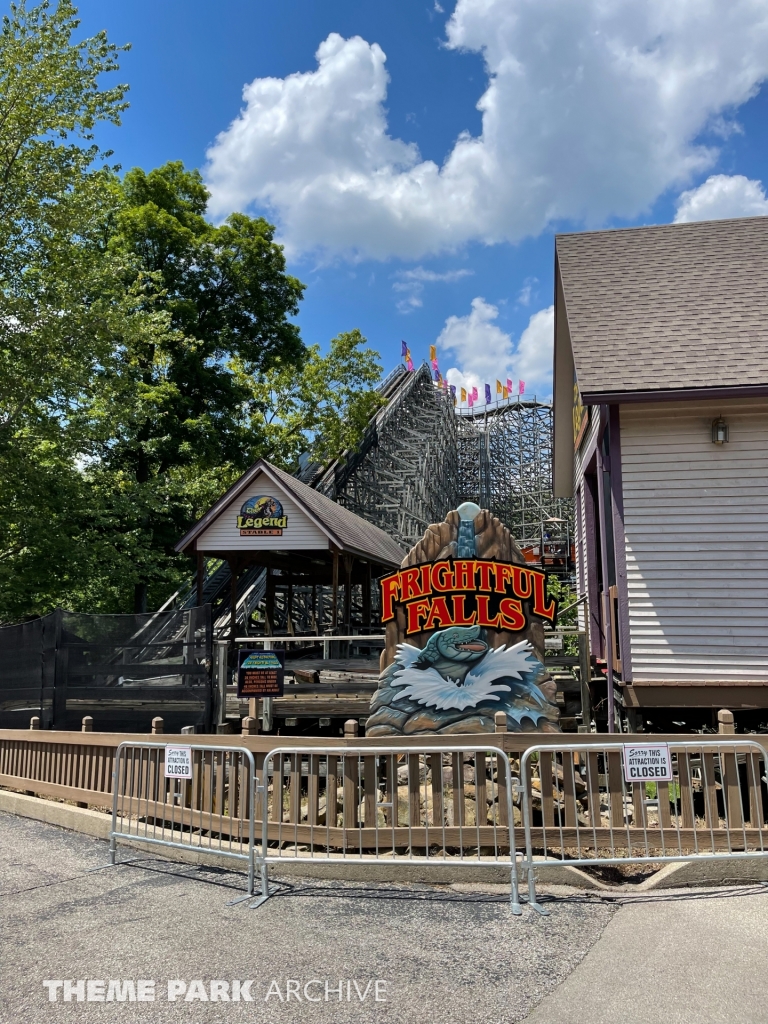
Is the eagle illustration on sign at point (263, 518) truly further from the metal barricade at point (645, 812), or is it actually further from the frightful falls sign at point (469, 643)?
the metal barricade at point (645, 812)

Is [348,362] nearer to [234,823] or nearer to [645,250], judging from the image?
[645,250]

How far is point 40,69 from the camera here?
17234mm

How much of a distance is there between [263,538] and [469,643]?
27.0 feet

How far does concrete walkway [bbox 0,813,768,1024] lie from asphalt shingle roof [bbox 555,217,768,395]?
626 centimetres

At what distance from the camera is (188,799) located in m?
7.22

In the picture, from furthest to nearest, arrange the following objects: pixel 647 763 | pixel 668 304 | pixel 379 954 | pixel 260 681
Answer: pixel 668 304, pixel 260 681, pixel 647 763, pixel 379 954

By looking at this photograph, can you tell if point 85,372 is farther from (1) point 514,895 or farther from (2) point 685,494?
(1) point 514,895

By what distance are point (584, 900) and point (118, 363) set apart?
56.4 feet

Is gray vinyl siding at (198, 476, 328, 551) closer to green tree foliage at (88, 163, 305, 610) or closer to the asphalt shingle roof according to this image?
green tree foliage at (88, 163, 305, 610)

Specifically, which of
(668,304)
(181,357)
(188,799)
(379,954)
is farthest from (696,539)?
(181,357)

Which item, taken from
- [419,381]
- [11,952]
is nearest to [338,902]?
[11,952]

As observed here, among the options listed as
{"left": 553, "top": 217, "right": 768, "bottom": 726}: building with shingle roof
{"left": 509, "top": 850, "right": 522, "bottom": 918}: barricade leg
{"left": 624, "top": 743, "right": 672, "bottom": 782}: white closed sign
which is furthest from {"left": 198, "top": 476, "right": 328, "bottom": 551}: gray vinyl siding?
{"left": 509, "top": 850, "right": 522, "bottom": 918}: barricade leg

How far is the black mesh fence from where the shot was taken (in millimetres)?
9844

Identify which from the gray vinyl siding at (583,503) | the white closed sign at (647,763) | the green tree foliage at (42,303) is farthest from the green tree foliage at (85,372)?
the white closed sign at (647,763)
